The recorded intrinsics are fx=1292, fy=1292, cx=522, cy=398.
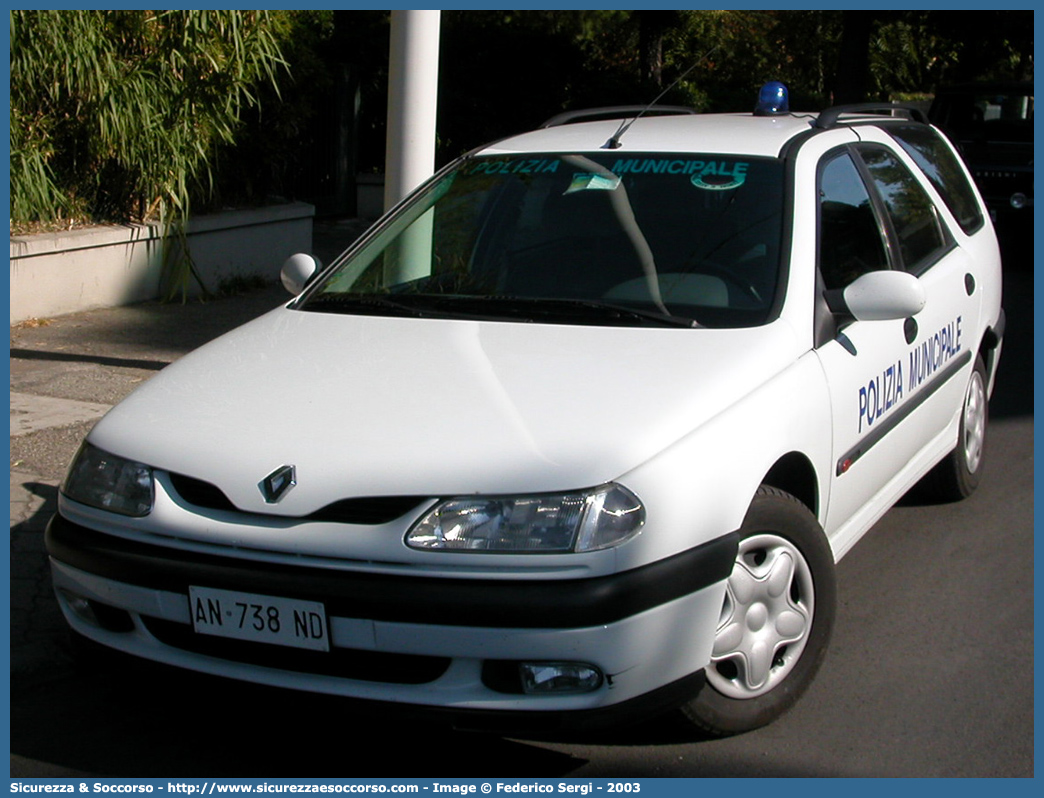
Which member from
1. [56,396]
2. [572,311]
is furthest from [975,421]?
[56,396]

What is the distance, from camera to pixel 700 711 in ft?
11.1

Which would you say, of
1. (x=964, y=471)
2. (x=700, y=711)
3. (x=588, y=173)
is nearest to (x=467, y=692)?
(x=700, y=711)

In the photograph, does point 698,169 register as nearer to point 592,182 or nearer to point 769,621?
point 592,182

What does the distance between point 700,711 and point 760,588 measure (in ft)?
1.19

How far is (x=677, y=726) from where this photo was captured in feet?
11.3

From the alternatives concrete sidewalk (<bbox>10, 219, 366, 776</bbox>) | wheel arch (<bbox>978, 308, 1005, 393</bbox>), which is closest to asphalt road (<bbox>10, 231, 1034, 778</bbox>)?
concrete sidewalk (<bbox>10, 219, 366, 776</bbox>)

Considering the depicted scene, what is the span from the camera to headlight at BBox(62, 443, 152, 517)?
10.9ft

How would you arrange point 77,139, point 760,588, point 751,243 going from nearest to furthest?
1. point 760,588
2. point 751,243
3. point 77,139

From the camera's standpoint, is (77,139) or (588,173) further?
(77,139)

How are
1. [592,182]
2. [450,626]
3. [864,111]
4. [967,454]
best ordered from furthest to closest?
[967,454], [864,111], [592,182], [450,626]

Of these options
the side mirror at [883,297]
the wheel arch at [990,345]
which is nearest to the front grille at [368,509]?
the side mirror at [883,297]

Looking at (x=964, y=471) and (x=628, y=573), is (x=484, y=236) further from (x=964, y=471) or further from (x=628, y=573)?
(x=964, y=471)

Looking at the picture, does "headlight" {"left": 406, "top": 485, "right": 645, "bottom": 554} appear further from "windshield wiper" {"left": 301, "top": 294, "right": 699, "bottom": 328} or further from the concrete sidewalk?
the concrete sidewalk

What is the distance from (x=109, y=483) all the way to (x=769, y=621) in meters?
1.81
